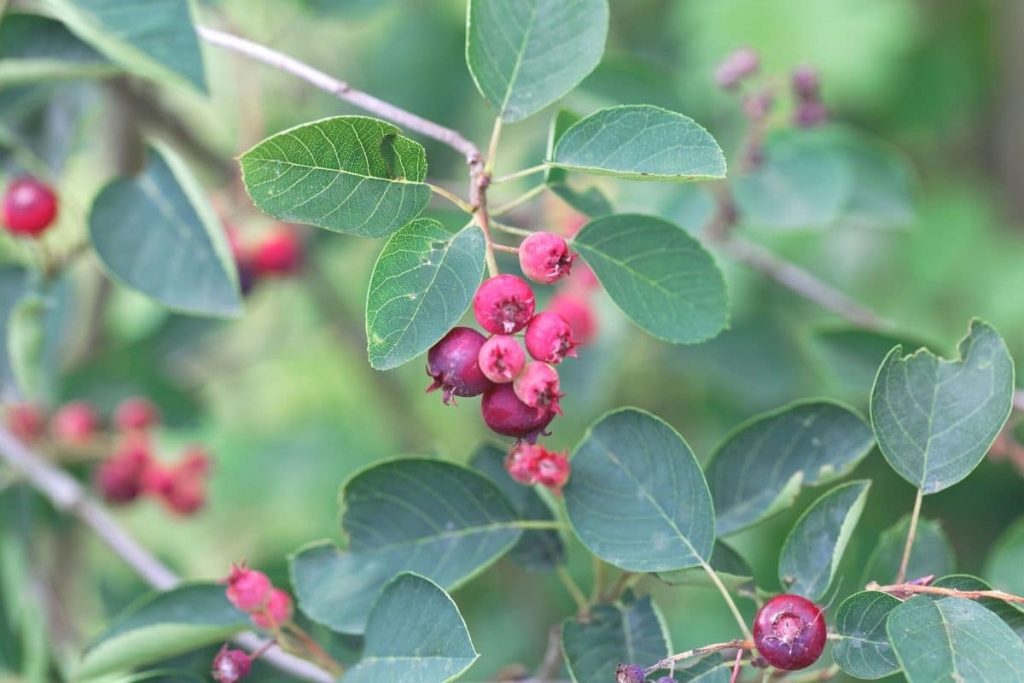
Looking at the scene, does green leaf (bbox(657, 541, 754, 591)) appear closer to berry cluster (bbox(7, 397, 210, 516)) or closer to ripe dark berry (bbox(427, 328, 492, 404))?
ripe dark berry (bbox(427, 328, 492, 404))

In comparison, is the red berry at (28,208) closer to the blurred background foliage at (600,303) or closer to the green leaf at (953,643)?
the blurred background foliage at (600,303)

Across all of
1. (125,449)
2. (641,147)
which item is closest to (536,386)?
(641,147)

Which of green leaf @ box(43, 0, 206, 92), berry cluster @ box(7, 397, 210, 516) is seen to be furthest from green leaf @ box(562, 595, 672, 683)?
berry cluster @ box(7, 397, 210, 516)

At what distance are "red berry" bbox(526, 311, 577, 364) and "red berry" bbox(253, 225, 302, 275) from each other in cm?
96

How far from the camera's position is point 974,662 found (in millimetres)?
658

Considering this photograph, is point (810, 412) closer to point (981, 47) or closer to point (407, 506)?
point (407, 506)

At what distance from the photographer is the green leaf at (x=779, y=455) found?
891 mm

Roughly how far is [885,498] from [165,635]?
1757mm

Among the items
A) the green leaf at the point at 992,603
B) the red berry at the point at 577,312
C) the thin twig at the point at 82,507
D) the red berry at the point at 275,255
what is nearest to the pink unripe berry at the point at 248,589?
the thin twig at the point at 82,507

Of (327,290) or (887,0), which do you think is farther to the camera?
(887,0)

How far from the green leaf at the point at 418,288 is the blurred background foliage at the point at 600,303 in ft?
1.73

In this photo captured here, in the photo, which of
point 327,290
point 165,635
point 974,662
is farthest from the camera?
point 327,290

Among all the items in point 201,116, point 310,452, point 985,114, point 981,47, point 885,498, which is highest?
point 201,116

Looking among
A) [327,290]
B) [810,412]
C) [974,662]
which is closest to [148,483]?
[327,290]
